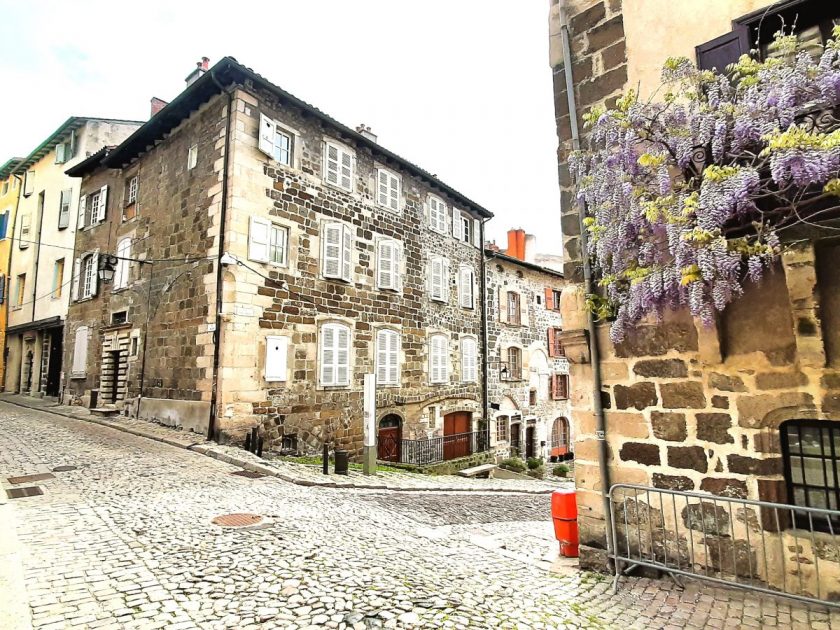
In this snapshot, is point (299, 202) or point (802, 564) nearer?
point (802, 564)

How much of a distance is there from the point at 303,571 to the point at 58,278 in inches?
779

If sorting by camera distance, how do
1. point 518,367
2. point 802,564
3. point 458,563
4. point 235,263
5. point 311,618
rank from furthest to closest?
point 518,367 < point 235,263 < point 458,563 < point 802,564 < point 311,618

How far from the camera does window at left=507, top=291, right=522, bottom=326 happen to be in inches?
819

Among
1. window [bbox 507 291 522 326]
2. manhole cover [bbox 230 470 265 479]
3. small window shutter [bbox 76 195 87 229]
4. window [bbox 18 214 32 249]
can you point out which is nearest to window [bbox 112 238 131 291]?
small window shutter [bbox 76 195 87 229]

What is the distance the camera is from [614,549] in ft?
13.1

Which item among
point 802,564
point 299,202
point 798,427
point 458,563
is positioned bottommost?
point 458,563

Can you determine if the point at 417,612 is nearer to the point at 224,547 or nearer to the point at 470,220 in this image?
the point at 224,547

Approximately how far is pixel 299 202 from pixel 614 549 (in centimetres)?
1063

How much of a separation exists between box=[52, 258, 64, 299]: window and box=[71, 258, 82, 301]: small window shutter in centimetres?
137

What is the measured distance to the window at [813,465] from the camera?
3359 mm

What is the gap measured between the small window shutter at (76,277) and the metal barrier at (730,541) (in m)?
18.7

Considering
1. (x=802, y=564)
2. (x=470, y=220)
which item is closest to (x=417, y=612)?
(x=802, y=564)

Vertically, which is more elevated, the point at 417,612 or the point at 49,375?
the point at 49,375

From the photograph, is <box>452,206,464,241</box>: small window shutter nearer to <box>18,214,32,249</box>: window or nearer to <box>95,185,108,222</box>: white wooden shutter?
<box>95,185,108,222</box>: white wooden shutter
